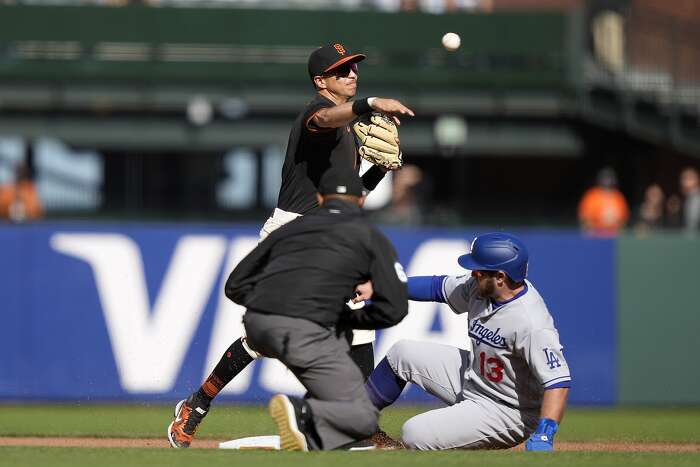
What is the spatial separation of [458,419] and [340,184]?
5.14ft

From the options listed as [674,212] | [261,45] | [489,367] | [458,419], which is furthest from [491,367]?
[261,45]

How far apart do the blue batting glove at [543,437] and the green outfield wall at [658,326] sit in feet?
17.6

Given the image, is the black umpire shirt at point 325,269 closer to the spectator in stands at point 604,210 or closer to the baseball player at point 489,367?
the baseball player at point 489,367

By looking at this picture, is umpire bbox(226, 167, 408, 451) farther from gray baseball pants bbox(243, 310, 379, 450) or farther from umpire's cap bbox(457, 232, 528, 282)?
umpire's cap bbox(457, 232, 528, 282)

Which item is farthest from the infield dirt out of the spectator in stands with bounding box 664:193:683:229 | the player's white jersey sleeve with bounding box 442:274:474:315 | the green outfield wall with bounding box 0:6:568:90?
the green outfield wall with bounding box 0:6:568:90

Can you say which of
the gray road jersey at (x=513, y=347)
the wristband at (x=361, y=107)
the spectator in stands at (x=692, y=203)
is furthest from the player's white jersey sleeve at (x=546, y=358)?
the spectator in stands at (x=692, y=203)

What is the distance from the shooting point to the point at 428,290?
305 inches

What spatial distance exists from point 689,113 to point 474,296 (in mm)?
12555

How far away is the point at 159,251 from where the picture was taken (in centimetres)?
1191

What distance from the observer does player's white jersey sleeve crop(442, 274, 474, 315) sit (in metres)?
7.57

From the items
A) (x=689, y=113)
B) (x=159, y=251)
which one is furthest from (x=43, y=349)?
(x=689, y=113)

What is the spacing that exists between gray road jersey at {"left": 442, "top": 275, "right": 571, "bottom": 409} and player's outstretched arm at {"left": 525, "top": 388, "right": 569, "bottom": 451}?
54 millimetres

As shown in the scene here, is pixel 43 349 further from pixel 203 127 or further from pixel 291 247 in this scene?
pixel 203 127

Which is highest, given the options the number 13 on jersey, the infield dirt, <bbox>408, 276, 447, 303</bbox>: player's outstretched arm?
<bbox>408, 276, 447, 303</bbox>: player's outstretched arm
